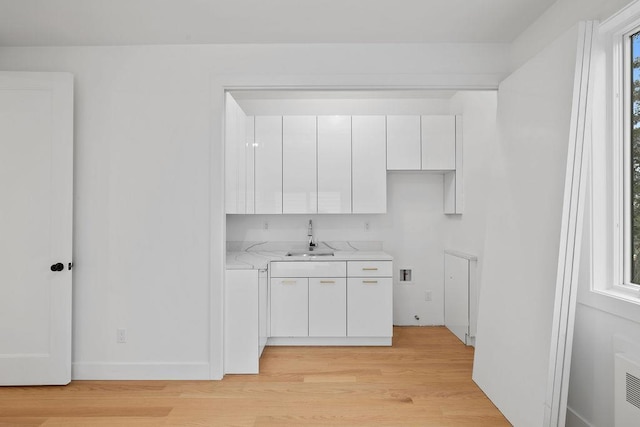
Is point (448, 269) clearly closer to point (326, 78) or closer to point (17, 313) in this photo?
point (326, 78)

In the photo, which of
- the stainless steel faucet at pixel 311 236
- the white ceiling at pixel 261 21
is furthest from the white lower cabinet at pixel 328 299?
the white ceiling at pixel 261 21

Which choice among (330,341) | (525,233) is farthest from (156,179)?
(525,233)

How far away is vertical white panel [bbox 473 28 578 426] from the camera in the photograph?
6.89 ft

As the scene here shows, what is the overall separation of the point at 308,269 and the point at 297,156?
1212 mm

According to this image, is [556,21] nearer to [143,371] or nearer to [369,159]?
[369,159]

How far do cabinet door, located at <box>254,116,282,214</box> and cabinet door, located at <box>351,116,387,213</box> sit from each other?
803 mm

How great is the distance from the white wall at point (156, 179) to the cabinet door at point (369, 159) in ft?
3.84

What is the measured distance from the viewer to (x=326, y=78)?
3.03 m

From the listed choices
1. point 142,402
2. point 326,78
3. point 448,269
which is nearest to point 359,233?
point 448,269

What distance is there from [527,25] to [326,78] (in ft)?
4.82

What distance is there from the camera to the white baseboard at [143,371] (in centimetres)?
303

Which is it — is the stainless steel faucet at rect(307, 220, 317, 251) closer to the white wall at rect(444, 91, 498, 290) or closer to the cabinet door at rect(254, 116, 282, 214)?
the cabinet door at rect(254, 116, 282, 214)

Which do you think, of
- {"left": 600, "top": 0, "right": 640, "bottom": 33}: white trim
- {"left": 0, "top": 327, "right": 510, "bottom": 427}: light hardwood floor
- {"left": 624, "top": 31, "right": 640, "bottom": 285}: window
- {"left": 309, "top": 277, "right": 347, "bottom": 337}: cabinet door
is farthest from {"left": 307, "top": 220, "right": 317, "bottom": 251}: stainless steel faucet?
{"left": 600, "top": 0, "right": 640, "bottom": 33}: white trim

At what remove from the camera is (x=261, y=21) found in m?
2.69
